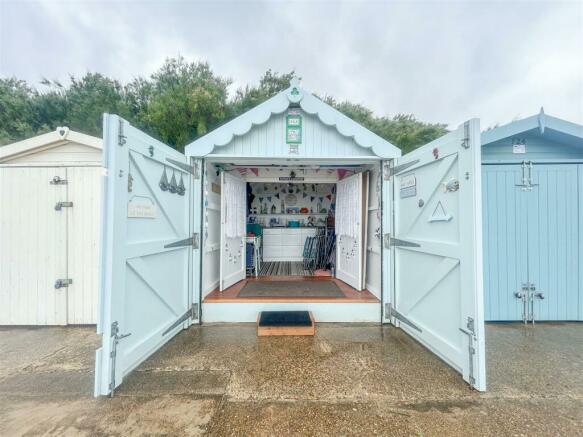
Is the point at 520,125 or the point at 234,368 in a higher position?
the point at 520,125

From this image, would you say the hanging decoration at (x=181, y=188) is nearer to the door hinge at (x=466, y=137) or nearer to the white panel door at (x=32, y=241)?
the white panel door at (x=32, y=241)

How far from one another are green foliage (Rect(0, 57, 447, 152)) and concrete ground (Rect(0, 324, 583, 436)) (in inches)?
218

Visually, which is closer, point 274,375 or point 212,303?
point 274,375

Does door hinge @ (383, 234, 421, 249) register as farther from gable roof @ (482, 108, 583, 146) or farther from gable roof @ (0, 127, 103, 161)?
gable roof @ (0, 127, 103, 161)

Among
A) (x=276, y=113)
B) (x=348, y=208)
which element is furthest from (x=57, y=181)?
(x=348, y=208)

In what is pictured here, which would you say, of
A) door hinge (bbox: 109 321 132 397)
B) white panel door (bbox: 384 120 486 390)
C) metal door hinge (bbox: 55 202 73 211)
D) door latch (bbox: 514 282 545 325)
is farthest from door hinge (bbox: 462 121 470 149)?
metal door hinge (bbox: 55 202 73 211)

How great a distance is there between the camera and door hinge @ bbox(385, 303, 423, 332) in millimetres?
2670

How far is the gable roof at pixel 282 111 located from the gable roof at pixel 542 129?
1346 mm

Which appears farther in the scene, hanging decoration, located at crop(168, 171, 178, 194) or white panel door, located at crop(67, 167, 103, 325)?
white panel door, located at crop(67, 167, 103, 325)

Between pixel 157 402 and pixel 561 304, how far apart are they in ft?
15.0

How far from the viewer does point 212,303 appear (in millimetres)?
3164

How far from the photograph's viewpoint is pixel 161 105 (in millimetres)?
6684

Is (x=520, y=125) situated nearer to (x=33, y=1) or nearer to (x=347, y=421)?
(x=347, y=421)

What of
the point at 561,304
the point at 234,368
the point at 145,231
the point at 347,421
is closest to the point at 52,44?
the point at 145,231
